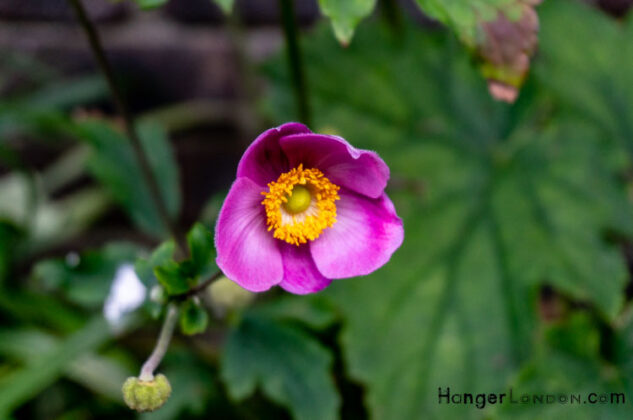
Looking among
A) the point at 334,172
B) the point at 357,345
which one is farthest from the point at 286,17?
the point at 357,345

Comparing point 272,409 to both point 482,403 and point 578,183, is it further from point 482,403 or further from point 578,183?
point 578,183

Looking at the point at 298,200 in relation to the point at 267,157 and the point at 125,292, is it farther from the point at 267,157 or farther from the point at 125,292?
the point at 125,292

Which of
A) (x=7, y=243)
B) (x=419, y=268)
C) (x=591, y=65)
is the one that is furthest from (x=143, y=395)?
(x=591, y=65)

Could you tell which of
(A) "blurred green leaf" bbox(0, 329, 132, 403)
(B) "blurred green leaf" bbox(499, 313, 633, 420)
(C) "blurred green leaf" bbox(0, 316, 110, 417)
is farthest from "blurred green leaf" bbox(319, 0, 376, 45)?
(A) "blurred green leaf" bbox(0, 329, 132, 403)

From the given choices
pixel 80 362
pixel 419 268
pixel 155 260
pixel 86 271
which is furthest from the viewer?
pixel 80 362

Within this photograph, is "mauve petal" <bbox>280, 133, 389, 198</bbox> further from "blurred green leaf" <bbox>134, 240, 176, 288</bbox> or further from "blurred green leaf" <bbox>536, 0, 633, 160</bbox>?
"blurred green leaf" <bbox>536, 0, 633, 160</bbox>

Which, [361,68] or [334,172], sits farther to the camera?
[361,68]
